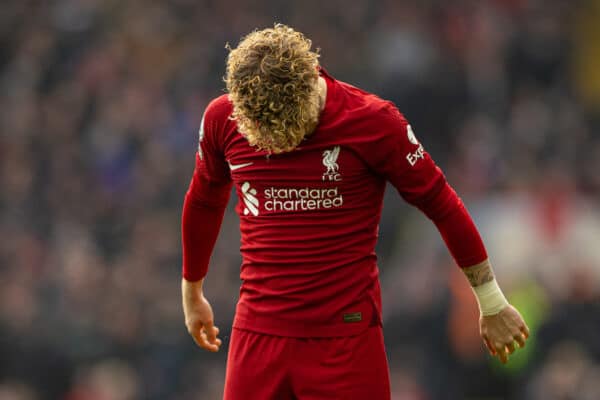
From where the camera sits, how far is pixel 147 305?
10938mm

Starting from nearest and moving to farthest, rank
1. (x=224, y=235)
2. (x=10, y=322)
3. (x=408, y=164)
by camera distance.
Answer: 1. (x=408, y=164)
2. (x=10, y=322)
3. (x=224, y=235)

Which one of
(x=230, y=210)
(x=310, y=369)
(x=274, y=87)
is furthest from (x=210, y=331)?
(x=230, y=210)

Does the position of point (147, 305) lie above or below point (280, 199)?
below

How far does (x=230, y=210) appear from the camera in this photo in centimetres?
1219

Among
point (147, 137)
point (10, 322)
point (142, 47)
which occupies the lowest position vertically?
point (10, 322)

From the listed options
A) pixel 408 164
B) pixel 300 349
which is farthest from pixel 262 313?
pixel 408 164

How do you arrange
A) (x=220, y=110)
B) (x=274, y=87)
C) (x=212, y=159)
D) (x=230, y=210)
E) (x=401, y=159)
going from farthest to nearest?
(x=230, y=210)
(x=212, y=159)
(x=220, y=110)
(x=401, y=159)
(x=274, y=87)

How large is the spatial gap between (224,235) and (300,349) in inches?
296

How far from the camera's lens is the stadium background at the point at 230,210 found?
9.91 m

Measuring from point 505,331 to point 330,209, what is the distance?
84 centimetres

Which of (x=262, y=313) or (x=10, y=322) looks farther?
(x=10, y=322)

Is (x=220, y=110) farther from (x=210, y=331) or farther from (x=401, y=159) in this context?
(x=210, y=331)

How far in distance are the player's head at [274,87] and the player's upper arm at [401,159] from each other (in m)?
0.27

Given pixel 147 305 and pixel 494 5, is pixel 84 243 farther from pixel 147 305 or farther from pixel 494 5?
pixel 494 5
